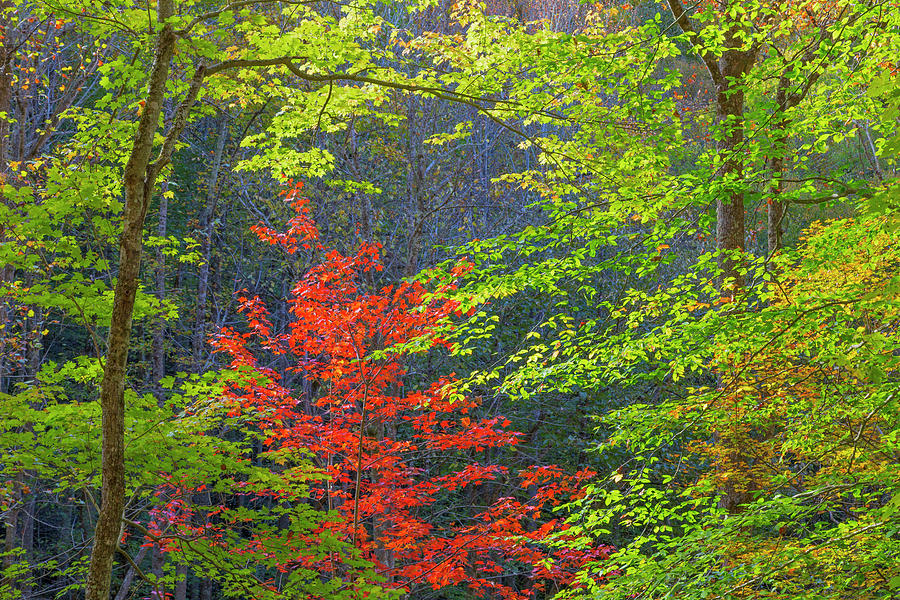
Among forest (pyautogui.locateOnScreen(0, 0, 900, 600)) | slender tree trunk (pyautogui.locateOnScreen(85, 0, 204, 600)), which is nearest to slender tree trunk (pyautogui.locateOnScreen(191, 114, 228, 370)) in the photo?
forest (pyautogui.locateOnScreen(0, 0, 900, 600))

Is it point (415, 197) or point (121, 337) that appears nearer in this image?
point (121, 337)

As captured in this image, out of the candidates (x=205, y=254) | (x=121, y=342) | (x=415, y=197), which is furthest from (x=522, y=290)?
(x=205, y=254)

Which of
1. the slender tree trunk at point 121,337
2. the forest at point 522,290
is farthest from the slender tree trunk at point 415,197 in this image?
the slender tree trunk at point 121,337

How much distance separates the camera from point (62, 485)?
4.68 m

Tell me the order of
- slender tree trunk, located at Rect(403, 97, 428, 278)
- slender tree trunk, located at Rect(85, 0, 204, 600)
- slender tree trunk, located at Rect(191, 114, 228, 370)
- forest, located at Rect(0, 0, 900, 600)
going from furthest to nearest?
slender tree trunk, located at Rect(191, 114, 228, 370) < slender tree trunk, located at Rect(403, 97, 428, 278) < forest, located at Rect(0, 0, 900, 600) < slender tree trunk, located at Rect(85, 0, 204, 600)

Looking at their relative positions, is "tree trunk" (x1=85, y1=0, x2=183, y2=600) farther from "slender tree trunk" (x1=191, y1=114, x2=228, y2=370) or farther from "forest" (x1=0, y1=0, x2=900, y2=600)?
"slender tree trunk" (x1=191, y1=114, x2=228, y2=370)

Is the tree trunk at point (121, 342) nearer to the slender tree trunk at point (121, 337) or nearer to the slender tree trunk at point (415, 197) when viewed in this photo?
the slender tree trunk at point (121, 337)

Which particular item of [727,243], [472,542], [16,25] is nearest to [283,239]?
[16,25]

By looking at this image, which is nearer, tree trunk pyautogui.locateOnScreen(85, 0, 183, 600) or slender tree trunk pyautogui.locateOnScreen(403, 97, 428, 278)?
tree trunk pyautogui.locateOnScreen(85, 0, 183, 600)

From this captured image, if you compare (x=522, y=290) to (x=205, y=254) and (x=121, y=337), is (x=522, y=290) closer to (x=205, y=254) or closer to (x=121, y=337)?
(x=121, y=337)

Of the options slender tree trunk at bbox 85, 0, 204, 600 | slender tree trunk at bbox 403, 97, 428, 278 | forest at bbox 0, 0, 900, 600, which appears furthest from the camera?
slender tree trunk at bbox 403, 97, 428, 278

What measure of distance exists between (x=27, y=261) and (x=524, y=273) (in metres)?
3.23

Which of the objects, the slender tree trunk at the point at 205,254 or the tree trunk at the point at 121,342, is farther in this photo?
the slender tree trunk at the point at 205,254

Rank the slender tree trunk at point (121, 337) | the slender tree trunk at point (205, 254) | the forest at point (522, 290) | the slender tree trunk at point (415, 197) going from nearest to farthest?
1. the slender tree trunk at point (121, 337)
2. the forest at point (522, 290)
3. the slender tree trunk at point (415, 197)
4. the slender tree trunk at point (205, 254)
